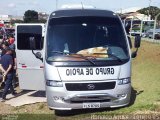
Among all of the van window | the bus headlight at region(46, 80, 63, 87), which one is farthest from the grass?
the van window

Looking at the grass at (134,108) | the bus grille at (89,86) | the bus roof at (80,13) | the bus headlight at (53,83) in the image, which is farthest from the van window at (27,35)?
the bus grille at (89,86)

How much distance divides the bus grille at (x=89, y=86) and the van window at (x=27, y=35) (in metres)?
3.03

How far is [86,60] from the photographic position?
29.0 feet

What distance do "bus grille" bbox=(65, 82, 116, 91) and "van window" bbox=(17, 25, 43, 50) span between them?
3034mm

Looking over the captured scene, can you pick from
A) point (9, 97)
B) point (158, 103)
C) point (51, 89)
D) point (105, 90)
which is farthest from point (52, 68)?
point (9, 97)

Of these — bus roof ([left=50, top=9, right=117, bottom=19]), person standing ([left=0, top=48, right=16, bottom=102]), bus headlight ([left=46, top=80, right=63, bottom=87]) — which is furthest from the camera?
person standing ([left=0, top=48, right=16, bottom=102])

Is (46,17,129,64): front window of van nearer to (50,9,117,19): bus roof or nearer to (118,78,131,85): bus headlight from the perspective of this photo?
(50,9,117,19): bus roof

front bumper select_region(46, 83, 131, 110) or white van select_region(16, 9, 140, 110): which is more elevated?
white van select_region(16, 9, 140, 110)

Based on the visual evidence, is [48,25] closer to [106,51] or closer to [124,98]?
[106,51]

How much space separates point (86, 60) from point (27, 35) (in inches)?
132

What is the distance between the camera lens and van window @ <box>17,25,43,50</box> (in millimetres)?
11406

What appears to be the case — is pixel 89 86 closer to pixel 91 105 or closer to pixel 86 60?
pixel 91 105

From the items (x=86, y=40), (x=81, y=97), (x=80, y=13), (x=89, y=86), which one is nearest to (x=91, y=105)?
(x=81, y=97)

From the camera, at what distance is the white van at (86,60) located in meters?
8.73
